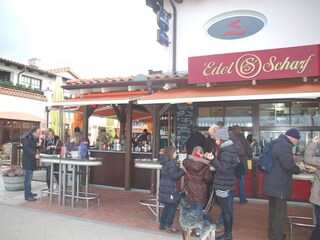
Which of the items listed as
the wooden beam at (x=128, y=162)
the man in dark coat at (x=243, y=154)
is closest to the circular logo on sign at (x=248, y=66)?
the man in dark coat at (x=243, y=154)

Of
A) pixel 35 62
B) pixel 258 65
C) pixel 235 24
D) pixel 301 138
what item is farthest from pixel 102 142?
Result: pixel 35 62

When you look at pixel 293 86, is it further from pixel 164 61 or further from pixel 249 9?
pixel 164 61

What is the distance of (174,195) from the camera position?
4.59 m

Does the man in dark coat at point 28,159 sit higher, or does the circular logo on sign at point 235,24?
the circular logo on sign at point 235,24

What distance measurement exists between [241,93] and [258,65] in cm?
76

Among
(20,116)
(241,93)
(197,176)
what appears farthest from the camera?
(20,116)

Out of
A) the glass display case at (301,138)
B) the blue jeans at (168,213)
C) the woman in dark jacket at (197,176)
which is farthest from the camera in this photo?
the glass display case at (301,138)

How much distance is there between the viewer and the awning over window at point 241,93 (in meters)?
5.26

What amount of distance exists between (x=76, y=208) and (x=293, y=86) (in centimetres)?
520

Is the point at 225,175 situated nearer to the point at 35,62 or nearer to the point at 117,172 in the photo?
the point at 117,172

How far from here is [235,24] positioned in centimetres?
802

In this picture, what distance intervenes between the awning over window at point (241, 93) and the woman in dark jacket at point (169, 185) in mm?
1662

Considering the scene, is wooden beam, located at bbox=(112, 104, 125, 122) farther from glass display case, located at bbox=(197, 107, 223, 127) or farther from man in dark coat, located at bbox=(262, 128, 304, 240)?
man in dark coat, located at bbox=(262, 128, 304, 240)

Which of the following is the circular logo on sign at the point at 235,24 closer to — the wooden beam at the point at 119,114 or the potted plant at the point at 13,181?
the wooden beam at the point at 119,114
